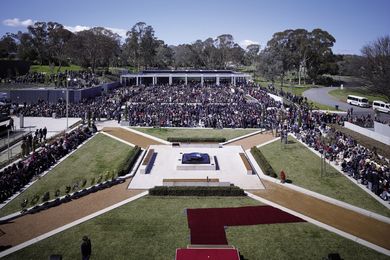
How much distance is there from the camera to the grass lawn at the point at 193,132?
35219 millimetres

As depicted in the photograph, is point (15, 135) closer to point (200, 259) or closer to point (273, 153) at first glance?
point (273, 153)

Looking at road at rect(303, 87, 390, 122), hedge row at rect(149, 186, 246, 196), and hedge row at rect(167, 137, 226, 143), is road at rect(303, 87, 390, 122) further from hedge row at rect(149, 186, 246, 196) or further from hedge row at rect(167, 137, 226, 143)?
hedge row at rect(149, 186, 246, 196)

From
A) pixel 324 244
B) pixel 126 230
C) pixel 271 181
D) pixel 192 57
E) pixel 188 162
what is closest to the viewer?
pixel 324 244

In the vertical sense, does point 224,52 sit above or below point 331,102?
above

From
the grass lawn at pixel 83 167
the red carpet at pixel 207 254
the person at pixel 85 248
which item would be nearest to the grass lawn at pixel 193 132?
the grass lawn at pixel 83 167

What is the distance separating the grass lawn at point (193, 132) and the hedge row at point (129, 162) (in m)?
6.16

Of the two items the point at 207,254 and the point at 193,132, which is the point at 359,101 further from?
the point at 207,254

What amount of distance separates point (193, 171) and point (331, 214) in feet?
32.2

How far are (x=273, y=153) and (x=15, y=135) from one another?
2414cm

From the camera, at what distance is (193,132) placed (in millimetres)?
36594

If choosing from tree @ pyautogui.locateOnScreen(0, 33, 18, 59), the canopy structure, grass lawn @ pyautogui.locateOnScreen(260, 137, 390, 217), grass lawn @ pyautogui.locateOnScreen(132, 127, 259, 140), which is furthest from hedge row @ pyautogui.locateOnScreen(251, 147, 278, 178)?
tree @ pyautogui.locateOnScreen(0, 33, 18, 59)

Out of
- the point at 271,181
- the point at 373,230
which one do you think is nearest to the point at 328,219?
the point at 373,230

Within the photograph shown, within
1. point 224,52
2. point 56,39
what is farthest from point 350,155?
point 224,52

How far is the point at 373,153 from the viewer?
27.0 m
